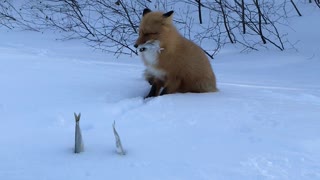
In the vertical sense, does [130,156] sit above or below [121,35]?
below

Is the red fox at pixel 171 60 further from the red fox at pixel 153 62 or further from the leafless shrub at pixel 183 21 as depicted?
the leafless shrub at pixel 183 21

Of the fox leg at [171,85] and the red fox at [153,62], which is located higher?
the red fox at [153,62]

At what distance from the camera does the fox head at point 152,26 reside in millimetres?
4445

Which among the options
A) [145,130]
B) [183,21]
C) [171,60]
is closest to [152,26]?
[171,60]

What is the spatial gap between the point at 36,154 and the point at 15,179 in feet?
1.17

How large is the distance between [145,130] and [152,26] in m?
1.57

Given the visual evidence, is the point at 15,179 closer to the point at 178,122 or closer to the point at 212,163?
the point at 212,163

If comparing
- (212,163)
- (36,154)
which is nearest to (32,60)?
(36,154)

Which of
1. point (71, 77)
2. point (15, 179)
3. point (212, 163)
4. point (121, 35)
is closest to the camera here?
point (15, 179)

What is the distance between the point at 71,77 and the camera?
517 cm

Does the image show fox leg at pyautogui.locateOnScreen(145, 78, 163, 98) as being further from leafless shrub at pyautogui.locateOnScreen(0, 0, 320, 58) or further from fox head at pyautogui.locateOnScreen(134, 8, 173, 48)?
leafless shrub at pyautogui.locateOnScreen(0, 0, 320, 58)

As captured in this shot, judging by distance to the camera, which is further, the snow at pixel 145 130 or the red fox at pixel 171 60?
the red fox at pixel 171 60

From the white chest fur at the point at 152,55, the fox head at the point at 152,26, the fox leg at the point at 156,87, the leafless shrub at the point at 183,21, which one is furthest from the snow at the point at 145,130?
the leafless shrub at the point at 183,21

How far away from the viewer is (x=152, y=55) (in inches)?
178
